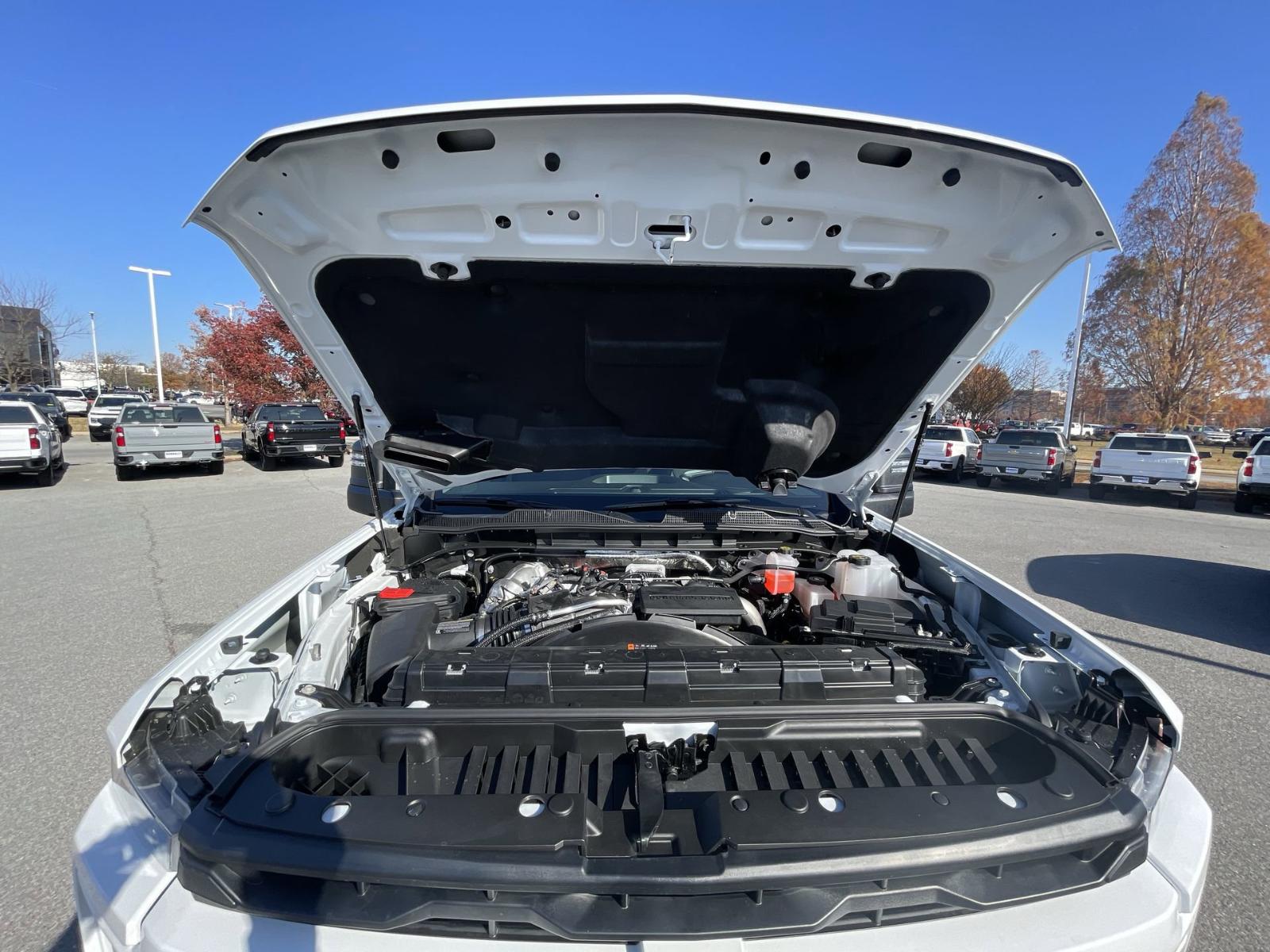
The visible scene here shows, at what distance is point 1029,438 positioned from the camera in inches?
586

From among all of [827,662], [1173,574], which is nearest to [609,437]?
[827,662]

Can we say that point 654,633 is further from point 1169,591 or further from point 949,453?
point 949,453

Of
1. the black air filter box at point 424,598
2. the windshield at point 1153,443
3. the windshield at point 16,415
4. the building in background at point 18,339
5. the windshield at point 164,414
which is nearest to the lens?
the black air filter box at point 424,598

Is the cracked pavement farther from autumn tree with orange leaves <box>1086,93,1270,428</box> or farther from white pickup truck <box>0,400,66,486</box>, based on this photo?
autumn tree with orange leaves <box>1086,93,1270,428</box>

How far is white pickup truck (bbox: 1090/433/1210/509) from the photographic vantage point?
12211 mm

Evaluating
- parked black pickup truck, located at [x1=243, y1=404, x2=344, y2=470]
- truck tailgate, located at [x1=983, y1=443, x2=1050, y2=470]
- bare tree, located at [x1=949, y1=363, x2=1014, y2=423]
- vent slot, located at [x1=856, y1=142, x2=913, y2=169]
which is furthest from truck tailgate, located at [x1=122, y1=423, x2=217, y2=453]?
bare tree, located at [x1=949, y1=363, x2=1014, y2=423]

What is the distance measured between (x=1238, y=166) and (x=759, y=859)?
2911 cm

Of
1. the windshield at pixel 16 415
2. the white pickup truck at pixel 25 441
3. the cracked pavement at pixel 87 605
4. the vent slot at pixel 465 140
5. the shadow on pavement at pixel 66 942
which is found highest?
the vent slot at pixel 465 140

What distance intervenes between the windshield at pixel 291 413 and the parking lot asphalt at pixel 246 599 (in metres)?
3.36

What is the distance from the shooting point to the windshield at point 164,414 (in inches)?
507

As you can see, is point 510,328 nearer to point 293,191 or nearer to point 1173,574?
point 293,191

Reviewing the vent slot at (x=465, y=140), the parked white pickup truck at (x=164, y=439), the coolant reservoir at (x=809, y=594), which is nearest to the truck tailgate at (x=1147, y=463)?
the coolant reservoir at (x=809, y=594)

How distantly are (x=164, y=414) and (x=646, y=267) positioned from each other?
52.2 ft

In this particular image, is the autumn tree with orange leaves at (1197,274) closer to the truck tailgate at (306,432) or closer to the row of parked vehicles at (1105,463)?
the row of parked vehicles at (1105,463)
